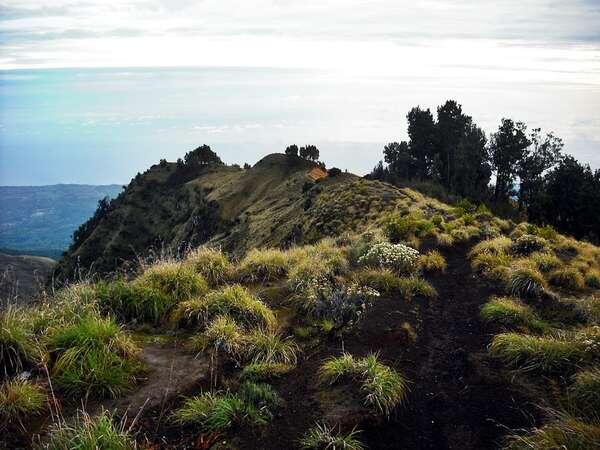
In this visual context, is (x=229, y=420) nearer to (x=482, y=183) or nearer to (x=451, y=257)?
(x=451, y=257)

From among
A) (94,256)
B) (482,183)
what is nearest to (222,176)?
(94,256)

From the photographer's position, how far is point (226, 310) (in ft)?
30.2

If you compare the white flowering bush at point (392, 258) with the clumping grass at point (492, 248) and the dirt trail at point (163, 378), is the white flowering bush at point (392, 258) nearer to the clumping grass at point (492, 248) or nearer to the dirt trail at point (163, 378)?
the clumping grass at point (492, 248)

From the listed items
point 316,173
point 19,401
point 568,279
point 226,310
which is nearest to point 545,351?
point 226,310

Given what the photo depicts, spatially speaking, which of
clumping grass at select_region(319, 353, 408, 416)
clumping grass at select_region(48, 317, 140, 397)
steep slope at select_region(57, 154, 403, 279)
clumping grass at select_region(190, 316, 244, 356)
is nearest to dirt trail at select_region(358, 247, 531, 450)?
clumping grass at select_region(319, 353, 408, 416)

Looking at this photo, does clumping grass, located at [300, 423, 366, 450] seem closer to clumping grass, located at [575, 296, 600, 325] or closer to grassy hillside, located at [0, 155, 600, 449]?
grassy hillside, located at [0, 155, 600, 449]

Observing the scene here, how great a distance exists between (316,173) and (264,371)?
2365 inches

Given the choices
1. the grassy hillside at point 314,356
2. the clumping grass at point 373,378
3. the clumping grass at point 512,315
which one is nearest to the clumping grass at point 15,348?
the grassy hillside at point 314,356

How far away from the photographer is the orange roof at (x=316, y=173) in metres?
63.9

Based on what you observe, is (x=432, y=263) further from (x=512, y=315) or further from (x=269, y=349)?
(x=269, y=349)

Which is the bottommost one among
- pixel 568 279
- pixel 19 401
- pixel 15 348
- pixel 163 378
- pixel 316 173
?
pixel 316 173

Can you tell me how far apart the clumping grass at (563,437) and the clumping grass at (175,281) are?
6.81 metres

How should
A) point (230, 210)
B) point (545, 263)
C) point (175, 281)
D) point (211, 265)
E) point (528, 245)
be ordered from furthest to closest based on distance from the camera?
point (230, 210) < point (528, 245) < point (545, 263) < point (211, 265) < point (175, 281)

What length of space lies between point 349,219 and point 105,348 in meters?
27.6
